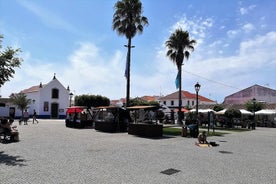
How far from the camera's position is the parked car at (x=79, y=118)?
25.7 metres

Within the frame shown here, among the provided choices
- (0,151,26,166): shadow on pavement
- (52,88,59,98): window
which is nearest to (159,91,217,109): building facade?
(52,88,59,98): window

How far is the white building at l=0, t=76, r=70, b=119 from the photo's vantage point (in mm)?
53812

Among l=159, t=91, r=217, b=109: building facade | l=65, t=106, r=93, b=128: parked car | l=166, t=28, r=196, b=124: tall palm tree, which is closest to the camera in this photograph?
l=65, t=106, r=93, b=128: parked car

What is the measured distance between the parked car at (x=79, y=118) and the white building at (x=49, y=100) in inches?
1119

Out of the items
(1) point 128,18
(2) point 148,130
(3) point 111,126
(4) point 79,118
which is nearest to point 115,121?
(3) point 111,126

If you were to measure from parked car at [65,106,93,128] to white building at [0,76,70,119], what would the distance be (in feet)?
93.3

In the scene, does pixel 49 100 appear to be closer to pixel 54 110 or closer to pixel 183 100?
pixel 54 110

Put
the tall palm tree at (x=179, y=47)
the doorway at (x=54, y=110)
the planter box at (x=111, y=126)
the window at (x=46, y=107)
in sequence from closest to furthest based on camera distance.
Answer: the planter box at (x=111, y=126) → the tall palm tree at (x=179, y=47) → the window at (x=46, y=107) → the doorway at (x=54, y=110)

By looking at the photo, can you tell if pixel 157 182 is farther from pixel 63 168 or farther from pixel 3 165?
pixel 3 165

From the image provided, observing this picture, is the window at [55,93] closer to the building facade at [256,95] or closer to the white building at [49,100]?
the white building at [49,100]

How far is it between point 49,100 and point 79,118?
31330 millimetres

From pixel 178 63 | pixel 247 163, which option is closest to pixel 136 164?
pixel 247 163

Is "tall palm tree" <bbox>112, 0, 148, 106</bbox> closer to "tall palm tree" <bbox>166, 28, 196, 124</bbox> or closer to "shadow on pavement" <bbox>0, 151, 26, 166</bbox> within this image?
"tall palm tree" <bbox>166, 28, 196, 124</bbox>

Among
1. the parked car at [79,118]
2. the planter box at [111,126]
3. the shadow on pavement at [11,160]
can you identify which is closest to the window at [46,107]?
the parked car at [79,118]
